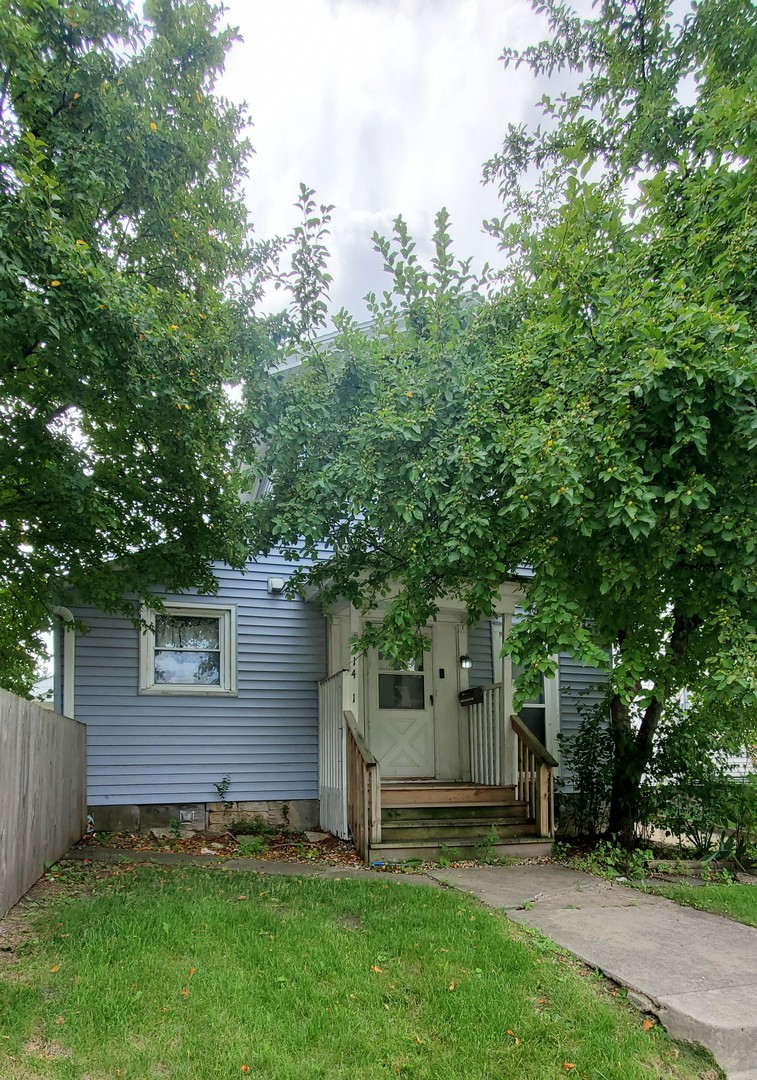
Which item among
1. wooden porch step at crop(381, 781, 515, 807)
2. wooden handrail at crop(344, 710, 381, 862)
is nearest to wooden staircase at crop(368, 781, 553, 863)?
wooden porch step at crop(381, 781, 515, 807)

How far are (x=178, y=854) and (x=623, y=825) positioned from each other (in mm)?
4735

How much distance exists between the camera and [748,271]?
4402mm

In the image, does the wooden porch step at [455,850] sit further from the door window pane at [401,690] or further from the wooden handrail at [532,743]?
the door window pane at [401,690]

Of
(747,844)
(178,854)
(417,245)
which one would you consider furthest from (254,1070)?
(747,844)

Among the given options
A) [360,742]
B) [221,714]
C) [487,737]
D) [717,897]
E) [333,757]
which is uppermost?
[221,714]

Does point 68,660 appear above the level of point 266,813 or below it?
above

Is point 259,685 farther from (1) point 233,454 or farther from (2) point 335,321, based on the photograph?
(2) point 335,321

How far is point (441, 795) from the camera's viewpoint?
769 centimetres

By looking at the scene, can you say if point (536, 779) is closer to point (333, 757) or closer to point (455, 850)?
point (455, 850)

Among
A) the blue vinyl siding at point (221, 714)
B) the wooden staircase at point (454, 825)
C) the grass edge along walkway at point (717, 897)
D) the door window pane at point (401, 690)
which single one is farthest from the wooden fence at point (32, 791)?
the grass edge along walkway at point (717, 897)

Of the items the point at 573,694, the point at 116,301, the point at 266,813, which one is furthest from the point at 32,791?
the point at 573,694

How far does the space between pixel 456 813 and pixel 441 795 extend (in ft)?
0.87

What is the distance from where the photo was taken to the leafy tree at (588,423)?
4.19 metres

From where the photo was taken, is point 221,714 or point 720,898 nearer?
point 720,898
